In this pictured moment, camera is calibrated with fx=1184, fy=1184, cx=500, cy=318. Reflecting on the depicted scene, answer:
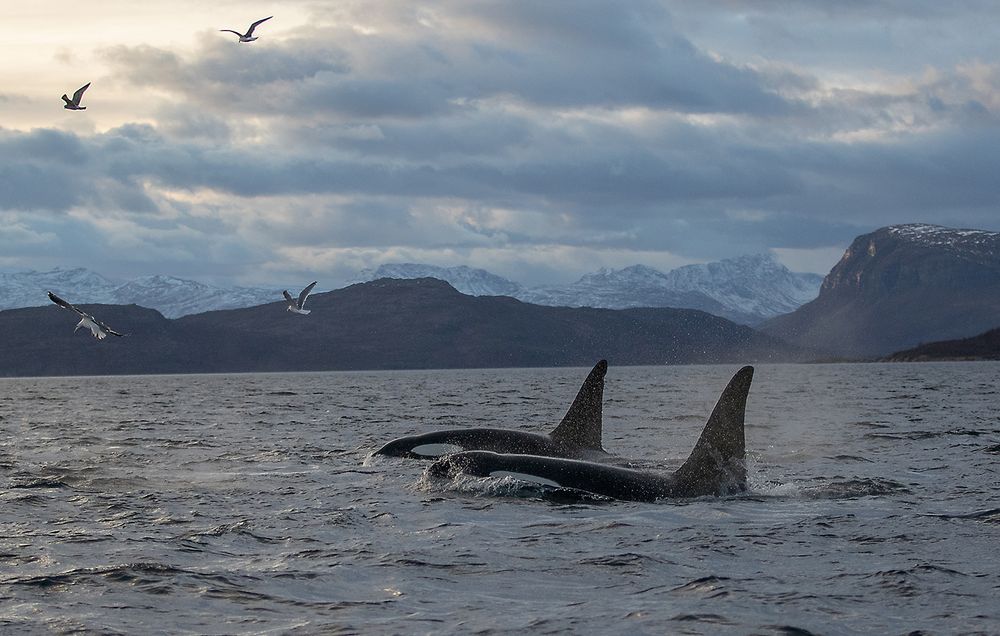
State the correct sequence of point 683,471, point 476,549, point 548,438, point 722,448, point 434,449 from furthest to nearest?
point 434,449 → point 548,438 → point 722,448 → point 683,471 → point 476,549

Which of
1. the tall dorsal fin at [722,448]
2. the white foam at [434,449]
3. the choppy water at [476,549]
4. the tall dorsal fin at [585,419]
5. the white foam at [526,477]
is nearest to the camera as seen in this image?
the choppy water at [476,549]

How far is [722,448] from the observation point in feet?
71.8

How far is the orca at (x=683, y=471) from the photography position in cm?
2109

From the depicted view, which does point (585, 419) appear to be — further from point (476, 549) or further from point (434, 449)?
point (476, 549)

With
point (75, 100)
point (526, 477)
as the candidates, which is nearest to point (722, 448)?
point (526, 477)

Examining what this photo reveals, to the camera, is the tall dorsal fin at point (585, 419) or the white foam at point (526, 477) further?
the tall dorsal fin at point (585, 419)

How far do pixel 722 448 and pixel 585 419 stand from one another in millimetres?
6457

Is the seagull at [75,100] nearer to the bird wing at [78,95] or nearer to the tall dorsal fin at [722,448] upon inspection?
the bird wing at [78,95]

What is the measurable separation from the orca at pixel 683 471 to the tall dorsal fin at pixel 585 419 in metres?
5.65

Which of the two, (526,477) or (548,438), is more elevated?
(548,438)

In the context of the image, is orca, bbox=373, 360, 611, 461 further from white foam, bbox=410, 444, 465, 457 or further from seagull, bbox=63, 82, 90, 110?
seagull, bbox=63, 82, 90, 110

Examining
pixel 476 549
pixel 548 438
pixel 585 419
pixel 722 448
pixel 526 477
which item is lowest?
pixel 476 549

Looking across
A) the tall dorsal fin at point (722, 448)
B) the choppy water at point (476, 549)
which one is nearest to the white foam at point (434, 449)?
the choppy water at point (476, 549)

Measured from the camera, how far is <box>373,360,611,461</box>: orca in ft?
89.2
